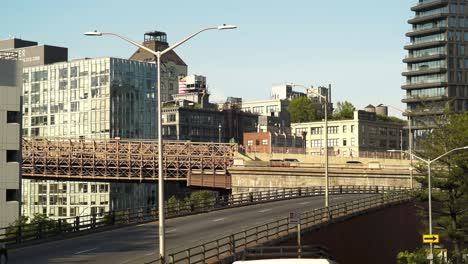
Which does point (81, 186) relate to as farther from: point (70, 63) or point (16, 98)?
point (16, 98)

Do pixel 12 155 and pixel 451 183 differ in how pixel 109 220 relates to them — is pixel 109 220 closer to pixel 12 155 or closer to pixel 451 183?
pixel 451 183

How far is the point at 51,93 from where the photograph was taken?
18238 centimetres

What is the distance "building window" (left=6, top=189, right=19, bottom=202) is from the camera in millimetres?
86562

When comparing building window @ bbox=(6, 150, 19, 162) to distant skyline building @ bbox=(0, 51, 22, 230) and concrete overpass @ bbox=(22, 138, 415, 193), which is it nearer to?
distant skyline building @ bbox=(0, 51, 22, 230)

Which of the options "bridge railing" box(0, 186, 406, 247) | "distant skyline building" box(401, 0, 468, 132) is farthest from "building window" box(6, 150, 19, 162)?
"distant skyline building" box(401, 0, 468, 132)

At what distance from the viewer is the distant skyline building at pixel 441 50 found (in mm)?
187500

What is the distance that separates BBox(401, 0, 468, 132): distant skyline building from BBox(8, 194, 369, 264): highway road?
417ft

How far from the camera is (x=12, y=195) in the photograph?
286 feet

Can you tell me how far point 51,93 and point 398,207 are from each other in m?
120

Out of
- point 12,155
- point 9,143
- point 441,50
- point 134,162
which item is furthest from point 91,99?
point 9,143

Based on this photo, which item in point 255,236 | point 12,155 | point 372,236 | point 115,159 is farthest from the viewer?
point 115,159

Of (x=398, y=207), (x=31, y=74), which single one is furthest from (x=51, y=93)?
(x=398, y=207)

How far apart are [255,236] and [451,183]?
75.0 ft

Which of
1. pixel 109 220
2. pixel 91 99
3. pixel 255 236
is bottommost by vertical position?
pixel 255 236
